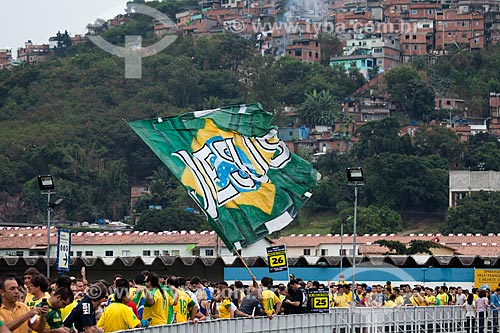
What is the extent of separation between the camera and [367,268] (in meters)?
41.7

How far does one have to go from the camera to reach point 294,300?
1897cm

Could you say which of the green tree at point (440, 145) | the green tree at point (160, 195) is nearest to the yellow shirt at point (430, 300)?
the green tree at point (160, 195)

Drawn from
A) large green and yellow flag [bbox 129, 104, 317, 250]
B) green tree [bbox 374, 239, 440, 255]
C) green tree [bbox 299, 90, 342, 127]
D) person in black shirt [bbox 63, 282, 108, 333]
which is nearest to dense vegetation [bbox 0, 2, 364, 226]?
green tree [bbox 299, 90, 342, 127]

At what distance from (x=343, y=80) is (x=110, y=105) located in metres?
28.4

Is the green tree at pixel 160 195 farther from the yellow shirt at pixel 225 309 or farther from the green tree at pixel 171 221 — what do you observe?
the yellow shirt at pixel 225 309

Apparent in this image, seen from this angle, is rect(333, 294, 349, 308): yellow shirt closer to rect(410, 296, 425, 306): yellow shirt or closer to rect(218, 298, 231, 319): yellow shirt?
rect(410, 296, 425, 306): yellow shirt

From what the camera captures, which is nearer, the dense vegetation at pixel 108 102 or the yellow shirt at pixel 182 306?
the yellow shirt at pixel 182 306

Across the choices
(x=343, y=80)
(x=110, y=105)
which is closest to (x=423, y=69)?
(x=343, y=80)

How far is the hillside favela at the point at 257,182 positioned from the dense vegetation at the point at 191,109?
9.5 inches

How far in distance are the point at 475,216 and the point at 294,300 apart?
90448mm

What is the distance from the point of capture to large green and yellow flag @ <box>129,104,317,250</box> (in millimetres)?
29031

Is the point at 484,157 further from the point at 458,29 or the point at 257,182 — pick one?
the point at 257,182

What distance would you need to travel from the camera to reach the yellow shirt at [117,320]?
45.2ft

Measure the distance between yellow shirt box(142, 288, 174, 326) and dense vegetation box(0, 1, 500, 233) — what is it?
84812mm
